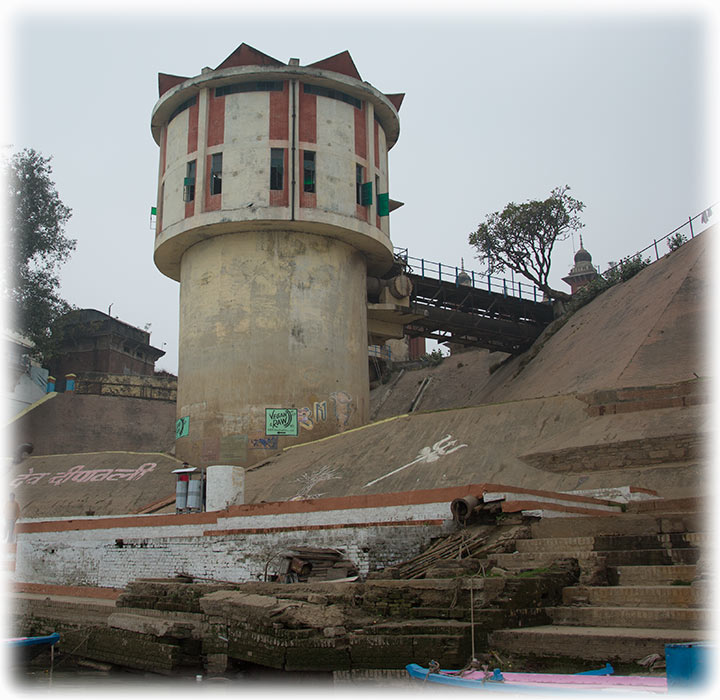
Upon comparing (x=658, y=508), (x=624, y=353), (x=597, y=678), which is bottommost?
(x=597, y=678)

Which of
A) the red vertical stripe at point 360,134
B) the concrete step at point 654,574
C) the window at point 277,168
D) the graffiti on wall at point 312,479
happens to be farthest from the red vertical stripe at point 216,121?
the concrete step at point 654,574

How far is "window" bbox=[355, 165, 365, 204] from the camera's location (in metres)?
33.8

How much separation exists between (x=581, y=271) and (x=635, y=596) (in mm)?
79354

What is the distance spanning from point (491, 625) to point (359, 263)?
87.5 feet

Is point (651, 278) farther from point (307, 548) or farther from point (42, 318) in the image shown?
point (42, 318)

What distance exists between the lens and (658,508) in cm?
1448

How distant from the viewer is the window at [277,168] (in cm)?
3238

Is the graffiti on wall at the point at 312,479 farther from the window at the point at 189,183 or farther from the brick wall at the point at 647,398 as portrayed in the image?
the window at the point at 189,183

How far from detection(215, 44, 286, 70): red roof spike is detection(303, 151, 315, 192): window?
437 cm

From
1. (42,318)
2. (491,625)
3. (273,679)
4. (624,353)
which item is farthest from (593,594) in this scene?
(42,318)

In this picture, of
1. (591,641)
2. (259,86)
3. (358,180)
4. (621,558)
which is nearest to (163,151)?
(259,86)

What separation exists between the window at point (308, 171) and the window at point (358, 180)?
207 centimetres

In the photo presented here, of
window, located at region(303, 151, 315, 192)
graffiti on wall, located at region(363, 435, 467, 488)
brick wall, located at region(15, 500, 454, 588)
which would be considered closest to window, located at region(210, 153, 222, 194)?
window, located at region(303, 151, 315, 192)

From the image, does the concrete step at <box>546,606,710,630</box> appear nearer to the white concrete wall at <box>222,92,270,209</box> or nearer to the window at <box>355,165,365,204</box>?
the white concrete wall at <box>222,92,270,209</box>
